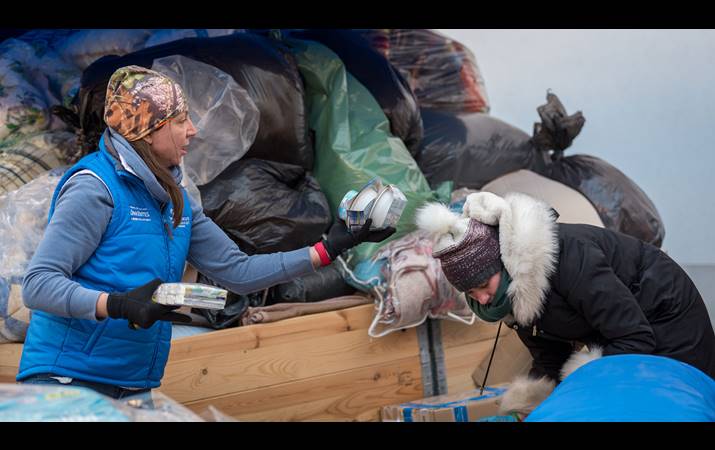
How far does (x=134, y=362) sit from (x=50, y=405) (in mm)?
710

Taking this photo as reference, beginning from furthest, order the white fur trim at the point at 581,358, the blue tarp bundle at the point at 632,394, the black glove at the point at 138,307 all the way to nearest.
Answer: the white fur trim at the point at 581,358 < the black glove at the point at 138,307 < the blue tarp bundle at the point at 632,394

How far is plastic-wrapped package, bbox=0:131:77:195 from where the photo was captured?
9.55ft

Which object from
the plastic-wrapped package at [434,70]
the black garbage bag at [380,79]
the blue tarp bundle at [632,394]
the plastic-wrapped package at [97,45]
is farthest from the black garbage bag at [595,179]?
the blue tarp bundle at [632,394]

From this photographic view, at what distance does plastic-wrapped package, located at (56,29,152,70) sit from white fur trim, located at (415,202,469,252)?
1.86 m

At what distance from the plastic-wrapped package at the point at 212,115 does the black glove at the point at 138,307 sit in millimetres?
1276

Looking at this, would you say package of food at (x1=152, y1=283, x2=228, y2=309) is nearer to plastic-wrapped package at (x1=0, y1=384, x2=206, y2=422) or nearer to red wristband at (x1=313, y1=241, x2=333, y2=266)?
plastic-wrapped package at (x1=0, y1=384, x2=206, y2=422)

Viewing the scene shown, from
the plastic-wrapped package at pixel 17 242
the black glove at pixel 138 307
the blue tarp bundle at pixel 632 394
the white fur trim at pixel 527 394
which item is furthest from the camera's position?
the plastic-wrapped package at pixel 17 242

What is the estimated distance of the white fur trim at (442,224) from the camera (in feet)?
6.98

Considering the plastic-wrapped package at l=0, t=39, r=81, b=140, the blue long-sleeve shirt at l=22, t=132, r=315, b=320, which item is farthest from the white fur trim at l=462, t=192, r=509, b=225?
the plastic-wrapped package at l=0, t=39, r=81, b=140

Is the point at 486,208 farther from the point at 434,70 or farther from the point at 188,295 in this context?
the point at 434,70

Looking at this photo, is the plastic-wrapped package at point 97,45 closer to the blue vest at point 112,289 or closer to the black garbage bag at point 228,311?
the black garbage bag at point 228,311

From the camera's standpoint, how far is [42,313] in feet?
6.18
